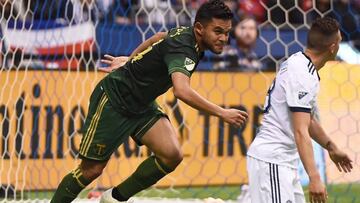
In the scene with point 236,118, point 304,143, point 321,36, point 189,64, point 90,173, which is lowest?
point 90,173

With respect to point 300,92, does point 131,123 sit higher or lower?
lower

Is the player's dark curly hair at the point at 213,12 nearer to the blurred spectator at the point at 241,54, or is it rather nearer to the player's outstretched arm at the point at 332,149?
the player's outstretched arm at the point at 332,149

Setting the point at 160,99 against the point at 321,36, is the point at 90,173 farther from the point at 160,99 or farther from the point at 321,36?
the point at 160,99

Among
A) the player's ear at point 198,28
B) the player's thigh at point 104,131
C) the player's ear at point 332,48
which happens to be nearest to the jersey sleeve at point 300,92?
the player's ear at point 332,48

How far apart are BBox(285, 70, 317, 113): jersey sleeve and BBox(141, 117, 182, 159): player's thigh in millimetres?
1422

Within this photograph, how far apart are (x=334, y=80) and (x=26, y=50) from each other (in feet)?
10.1

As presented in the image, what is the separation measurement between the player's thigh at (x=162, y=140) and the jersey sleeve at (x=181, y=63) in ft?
2.96

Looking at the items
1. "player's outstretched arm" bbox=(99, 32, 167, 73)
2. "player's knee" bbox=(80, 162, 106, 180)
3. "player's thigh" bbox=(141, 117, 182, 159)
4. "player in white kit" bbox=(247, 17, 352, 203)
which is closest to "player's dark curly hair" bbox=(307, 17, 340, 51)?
"player in white kit" bbox=(247, 17, 352, 203)

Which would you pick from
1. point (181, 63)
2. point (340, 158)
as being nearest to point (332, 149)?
point (340, 158)

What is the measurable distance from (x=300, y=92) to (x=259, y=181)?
0.55m

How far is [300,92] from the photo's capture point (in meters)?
4.92

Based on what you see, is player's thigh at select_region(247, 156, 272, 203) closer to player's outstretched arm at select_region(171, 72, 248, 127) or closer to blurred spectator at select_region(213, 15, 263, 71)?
player's outstretched arm at select_region(171, 72, 248, 127)

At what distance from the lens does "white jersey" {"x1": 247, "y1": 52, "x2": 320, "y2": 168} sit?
4934 mm

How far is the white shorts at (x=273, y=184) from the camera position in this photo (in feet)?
16.3
